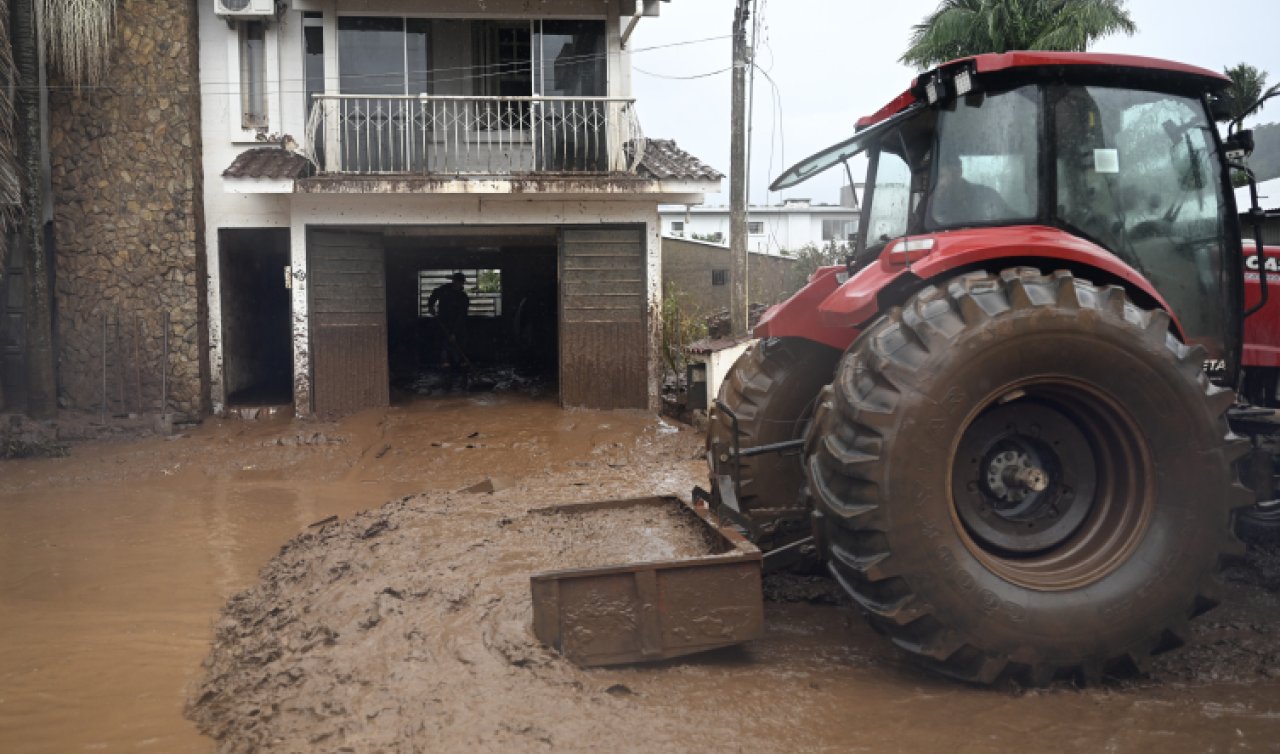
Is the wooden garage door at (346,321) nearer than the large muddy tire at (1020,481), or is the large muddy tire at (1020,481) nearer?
the large muddy tire at (1020,481)

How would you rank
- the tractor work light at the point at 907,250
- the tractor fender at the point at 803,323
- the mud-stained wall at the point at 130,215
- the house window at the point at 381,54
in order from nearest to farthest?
the tractor work light at the point at 907,250 < the tractor fender at the point at 803,323 < the mud-stained wall at the point at 130,215 < the house window at the point at 381,54

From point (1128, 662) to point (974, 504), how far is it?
2.50ft

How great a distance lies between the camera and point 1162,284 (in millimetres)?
4266

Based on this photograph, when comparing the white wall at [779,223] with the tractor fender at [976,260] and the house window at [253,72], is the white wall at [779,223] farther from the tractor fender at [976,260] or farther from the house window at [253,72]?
the tractor fender at [976,260]

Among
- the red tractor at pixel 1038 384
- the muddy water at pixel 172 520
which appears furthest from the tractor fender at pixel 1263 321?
the muddy water at pixel 172 520

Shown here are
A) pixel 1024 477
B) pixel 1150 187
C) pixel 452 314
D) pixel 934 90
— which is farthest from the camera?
pixel 452 314

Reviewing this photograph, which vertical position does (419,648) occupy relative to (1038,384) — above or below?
below

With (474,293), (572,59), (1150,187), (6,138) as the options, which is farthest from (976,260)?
(474,293)

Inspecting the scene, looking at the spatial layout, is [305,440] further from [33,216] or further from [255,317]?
[255,317]

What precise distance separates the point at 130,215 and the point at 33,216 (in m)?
1.01

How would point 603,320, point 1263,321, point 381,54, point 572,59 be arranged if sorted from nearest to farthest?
point 1263,321 → point 381,54 → point 603,320 → point 572,59

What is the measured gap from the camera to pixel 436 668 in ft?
11.9

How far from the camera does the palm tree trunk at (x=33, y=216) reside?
417 inches

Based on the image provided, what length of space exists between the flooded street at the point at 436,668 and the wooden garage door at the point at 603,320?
5168 mm
